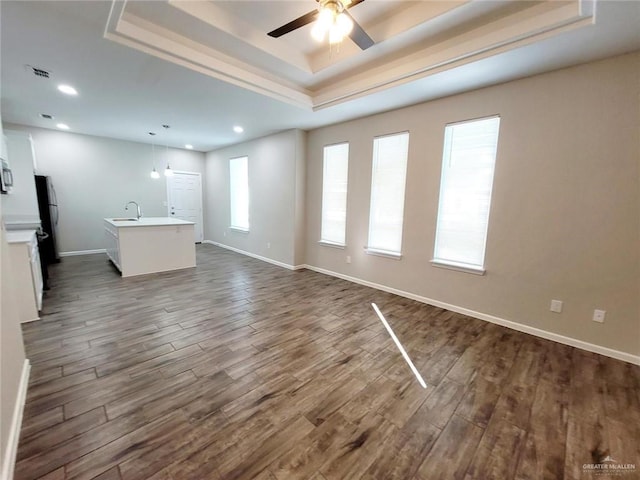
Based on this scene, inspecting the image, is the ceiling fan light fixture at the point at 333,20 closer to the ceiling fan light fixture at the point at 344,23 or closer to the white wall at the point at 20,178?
the ceiling fan light fixture at the point at 344,23

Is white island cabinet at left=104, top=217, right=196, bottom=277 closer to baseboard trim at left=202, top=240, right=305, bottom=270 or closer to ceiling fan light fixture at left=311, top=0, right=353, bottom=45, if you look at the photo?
baseboard trim at left=202, top=240, right=305, bottom=270

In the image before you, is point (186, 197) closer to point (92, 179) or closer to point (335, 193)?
point (92, 179)

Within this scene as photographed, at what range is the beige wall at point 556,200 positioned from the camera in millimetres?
2453

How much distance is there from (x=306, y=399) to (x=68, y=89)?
4.84 metres

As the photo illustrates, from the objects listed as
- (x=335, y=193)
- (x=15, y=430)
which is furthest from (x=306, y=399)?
(x=335, y=193)

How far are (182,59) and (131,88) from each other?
Result: 1.23 meters

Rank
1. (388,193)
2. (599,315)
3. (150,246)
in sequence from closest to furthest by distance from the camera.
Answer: (599,315), (388,193), (150,246)

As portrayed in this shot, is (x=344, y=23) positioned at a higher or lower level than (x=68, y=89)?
lower

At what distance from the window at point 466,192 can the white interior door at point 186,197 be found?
6947 millimetres

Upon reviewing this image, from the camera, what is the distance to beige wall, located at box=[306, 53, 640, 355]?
2.45 meters

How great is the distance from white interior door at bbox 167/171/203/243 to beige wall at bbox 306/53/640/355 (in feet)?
21.4

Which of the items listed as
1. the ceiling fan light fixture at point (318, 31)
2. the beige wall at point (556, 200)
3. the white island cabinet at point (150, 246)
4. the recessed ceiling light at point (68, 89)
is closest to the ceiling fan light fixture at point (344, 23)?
the ceiling fan light fixture at point (318, 31)

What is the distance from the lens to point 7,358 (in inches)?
60.9

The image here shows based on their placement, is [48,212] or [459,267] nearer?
[459,267]
